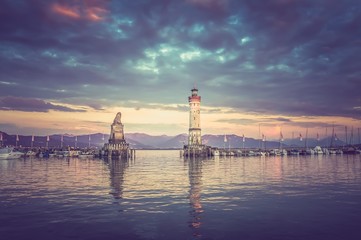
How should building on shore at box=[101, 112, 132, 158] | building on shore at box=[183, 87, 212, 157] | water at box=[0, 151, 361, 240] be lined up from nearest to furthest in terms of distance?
water at box=[0, 151, 361, 240] → building on shore at box=[101, 112, 132, 158] → building on shore at box=[183, 87, 212, 157]

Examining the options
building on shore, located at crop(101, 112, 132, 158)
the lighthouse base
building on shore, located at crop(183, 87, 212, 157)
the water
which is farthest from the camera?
the lighthouse base

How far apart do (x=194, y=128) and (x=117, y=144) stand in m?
36.7

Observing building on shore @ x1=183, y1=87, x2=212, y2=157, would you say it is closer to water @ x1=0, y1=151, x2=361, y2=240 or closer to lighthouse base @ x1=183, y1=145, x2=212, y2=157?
lighthouse base @ x1=183, y1=145, x2=212, y2=157

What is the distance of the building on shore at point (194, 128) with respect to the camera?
143875mm

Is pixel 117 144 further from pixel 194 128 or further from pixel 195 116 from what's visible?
pixel 195 116

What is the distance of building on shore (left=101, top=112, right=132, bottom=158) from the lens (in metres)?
144

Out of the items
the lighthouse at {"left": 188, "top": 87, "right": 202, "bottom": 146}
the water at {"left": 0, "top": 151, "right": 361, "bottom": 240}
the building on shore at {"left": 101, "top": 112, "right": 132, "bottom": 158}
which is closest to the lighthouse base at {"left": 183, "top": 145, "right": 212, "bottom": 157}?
the lighthouse at {"left": 188, "top": 87, "right": 202, "bottom": 146}

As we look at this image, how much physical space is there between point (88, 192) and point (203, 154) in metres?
116

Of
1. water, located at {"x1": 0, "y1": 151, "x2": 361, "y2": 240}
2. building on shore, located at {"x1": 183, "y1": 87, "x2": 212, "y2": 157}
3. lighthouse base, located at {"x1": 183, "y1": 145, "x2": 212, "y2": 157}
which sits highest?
building on shore, located at {"x1": 183, "y1": 87, "x2": 212, "y2": 157}

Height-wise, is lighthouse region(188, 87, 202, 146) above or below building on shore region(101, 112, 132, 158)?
above

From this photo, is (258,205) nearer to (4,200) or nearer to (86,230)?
(86,230)

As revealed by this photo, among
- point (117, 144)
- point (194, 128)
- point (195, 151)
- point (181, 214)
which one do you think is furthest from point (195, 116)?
point (181, 214)

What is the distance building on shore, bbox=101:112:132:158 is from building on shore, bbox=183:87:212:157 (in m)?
28.7

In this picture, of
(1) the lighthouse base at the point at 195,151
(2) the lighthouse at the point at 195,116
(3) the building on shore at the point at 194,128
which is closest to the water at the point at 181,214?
(2) the lighthouse at the point at 195,116
